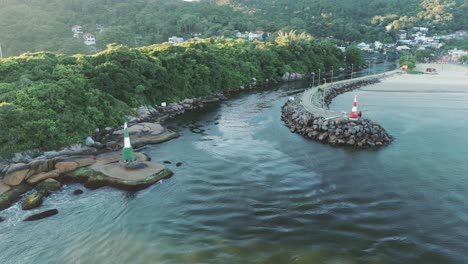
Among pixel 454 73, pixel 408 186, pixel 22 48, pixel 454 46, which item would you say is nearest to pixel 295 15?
pixel 454 46

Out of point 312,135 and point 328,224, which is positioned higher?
point 312,135

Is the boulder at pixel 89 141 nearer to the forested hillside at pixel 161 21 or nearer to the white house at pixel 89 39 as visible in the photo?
the forested hillside at pixel 161 21

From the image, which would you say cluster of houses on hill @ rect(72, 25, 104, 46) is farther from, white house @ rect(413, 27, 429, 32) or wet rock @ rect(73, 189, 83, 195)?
white house @ rect(413, 27, 429, 32)

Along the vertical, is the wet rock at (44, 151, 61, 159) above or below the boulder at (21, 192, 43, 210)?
above

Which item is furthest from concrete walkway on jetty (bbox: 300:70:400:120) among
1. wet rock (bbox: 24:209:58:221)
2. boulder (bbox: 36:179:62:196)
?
wet rock (bbox: 24:209:58:221)

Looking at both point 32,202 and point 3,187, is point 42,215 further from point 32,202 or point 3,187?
point 3,187

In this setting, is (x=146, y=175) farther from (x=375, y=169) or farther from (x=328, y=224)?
(x=375, y=169)

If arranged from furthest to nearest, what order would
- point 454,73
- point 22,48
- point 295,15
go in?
point 295,15 → point 454,73 → point 22,48
